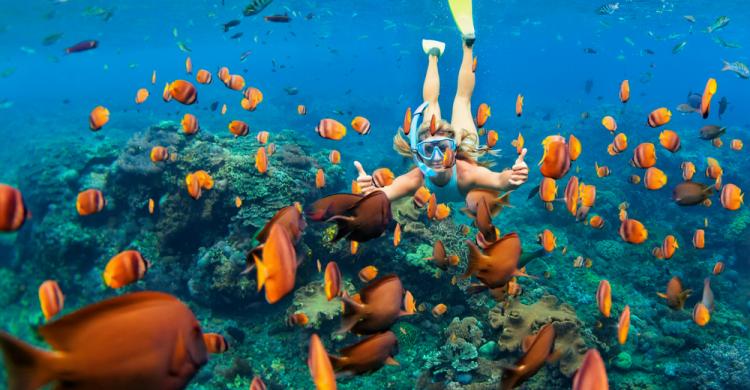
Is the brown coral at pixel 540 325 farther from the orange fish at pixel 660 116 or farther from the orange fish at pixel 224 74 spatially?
the orange fish at pixel 224 74

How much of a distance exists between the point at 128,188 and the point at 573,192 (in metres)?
11.6

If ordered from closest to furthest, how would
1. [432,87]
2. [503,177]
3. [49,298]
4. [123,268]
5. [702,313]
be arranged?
[123,268] → [49,298] → [503,177] → [702,313] → [432,87]

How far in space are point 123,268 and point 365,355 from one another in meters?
3.27

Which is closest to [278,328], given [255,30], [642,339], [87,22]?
[642,339]

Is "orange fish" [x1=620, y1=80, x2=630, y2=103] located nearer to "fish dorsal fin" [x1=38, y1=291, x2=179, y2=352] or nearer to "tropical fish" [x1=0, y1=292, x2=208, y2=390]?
"tropical fish" [x1=0, y1=292, x2=208, y2=390]

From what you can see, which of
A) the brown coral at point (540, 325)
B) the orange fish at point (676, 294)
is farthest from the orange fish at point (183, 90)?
the orange fish at point (676, 294)

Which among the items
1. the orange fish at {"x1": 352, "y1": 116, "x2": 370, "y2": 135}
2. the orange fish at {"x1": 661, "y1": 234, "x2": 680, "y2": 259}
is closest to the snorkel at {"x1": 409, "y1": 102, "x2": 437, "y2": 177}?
the orange fish at {"x1": 352, "y1": 116, "x2": 370, "y2": 135}

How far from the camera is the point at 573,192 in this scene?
5.57m

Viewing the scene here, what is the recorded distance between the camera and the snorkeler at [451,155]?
5.17 meters

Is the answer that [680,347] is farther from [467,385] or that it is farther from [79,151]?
[79,151]

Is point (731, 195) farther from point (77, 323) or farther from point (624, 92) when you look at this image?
point (77, 323)

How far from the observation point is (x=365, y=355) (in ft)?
8.29

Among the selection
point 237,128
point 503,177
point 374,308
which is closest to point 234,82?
point 237,128

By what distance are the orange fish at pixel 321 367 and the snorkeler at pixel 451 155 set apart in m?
2.42
